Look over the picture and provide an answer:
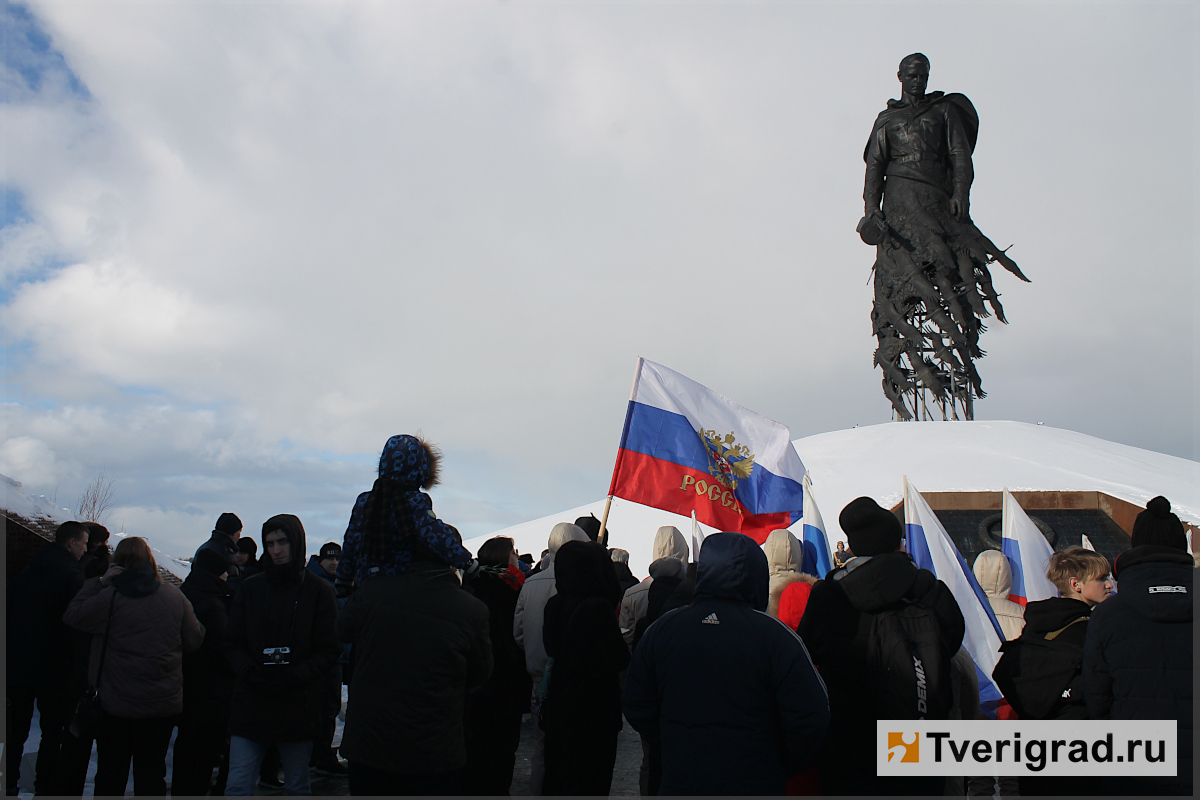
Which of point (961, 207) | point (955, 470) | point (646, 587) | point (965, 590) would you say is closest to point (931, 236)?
point (961, 207)

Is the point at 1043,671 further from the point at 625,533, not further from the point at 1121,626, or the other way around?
the point at 625,533

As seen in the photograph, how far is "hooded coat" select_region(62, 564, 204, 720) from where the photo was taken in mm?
3725

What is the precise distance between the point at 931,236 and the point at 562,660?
46.6 feet

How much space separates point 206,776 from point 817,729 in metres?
3.02

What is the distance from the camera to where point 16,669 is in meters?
4.32

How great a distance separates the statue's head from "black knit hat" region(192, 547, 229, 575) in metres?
15.7

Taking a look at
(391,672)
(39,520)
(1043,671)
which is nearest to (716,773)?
(391,672)

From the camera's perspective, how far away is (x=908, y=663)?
278 centimetres

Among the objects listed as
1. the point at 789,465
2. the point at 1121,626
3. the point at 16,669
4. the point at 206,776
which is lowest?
the point at 206,776

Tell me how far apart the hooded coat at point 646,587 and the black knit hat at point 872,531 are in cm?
165

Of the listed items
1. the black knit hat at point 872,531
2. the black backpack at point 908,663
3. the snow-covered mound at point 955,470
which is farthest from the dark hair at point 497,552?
the snow-covered mound at point 955,470

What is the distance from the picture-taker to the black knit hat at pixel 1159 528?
10.7ft

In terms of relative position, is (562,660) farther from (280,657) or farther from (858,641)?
(858,641)

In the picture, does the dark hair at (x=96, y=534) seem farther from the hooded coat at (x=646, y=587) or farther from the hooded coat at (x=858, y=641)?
the hooded coat at (x=858, y=641)
